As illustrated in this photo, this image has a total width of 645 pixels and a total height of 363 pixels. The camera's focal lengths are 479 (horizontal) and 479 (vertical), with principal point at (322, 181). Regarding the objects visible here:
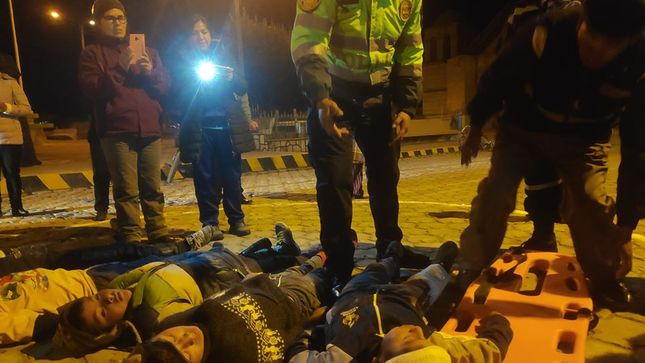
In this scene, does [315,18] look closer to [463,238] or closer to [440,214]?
[463,238]

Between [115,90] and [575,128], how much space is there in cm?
354

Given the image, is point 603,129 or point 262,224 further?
point 262,224

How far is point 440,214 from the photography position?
17.7 ft

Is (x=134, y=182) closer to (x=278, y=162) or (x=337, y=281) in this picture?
(x=337, y=281)

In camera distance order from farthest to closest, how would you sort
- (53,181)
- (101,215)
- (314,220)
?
(53,181) < (101,215) < (314,220)

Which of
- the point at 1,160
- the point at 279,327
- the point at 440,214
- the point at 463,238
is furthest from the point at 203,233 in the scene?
the point at 1,160

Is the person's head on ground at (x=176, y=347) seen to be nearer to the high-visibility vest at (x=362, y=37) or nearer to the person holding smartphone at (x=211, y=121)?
the high-visibility vest at (x=362, y=37)

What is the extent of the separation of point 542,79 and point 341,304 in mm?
1528

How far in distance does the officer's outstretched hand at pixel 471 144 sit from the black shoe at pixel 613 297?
100 centimetres

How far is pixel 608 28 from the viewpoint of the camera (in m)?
2.09

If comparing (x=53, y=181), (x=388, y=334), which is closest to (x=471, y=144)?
(x=388, y=334)

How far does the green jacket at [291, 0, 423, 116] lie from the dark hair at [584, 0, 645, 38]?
1148mm

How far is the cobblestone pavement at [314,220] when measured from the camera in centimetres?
242

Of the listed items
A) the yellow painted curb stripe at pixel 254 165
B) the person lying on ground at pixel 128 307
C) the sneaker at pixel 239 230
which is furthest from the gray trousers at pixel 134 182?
the yellow painted curb stripe at pixel 254 165
